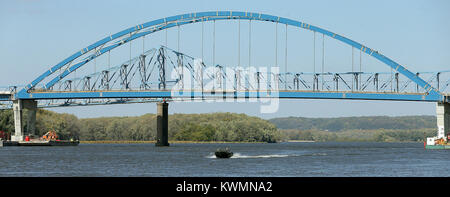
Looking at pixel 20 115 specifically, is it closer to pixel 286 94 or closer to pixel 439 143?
pixel 286 94

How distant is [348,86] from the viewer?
455 ft

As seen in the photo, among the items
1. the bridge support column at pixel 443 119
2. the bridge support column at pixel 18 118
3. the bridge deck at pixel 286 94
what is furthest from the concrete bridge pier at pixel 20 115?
the bridge support column at pixel 443 119

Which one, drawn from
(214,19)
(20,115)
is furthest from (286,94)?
(20,115)

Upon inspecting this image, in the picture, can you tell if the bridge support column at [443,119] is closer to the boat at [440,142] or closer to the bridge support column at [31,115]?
the boat at [440,142]

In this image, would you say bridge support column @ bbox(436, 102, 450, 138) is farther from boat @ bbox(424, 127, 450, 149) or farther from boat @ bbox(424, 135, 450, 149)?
boat @ bbox(424, 135, 450, 149)

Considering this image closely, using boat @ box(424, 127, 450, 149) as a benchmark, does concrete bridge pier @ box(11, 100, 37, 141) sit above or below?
above

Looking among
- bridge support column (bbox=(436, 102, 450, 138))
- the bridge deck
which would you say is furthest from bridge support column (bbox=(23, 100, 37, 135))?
bridge support column (bbox=(436, 102, 450, 138))

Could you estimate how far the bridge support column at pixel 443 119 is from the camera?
133 meters

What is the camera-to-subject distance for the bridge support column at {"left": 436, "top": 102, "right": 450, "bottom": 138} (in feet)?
438

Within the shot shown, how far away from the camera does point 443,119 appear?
135 meters
